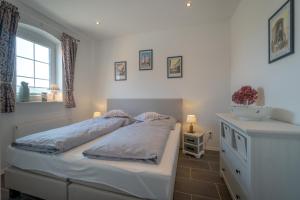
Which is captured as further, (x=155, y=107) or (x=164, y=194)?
(x=155, y=107)

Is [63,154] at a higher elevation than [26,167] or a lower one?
higher

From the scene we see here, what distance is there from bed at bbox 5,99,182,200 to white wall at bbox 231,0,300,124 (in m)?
1.10

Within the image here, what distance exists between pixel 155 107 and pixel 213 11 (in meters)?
2.07

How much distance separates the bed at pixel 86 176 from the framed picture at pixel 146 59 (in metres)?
2.18

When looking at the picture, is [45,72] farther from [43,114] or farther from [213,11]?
[213,11]

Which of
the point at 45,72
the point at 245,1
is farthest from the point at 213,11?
the point at 45,72

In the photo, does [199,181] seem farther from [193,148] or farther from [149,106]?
[149,106]

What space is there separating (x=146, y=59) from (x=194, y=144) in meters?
2.06

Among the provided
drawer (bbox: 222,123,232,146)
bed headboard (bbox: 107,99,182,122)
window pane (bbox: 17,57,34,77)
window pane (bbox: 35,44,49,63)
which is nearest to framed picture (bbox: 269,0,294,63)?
drawer (bbox: 222,123,232,146)

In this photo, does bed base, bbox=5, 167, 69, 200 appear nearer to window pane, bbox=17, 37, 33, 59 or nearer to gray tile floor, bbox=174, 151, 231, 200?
gray tile floor, bbox=174, 151, 231, 200

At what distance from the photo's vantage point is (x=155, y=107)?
3367mm

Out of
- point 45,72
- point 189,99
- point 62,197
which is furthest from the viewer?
point 189,99

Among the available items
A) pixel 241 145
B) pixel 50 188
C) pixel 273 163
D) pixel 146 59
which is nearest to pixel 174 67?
pixel 146 59

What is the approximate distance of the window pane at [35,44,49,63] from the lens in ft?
9.25
